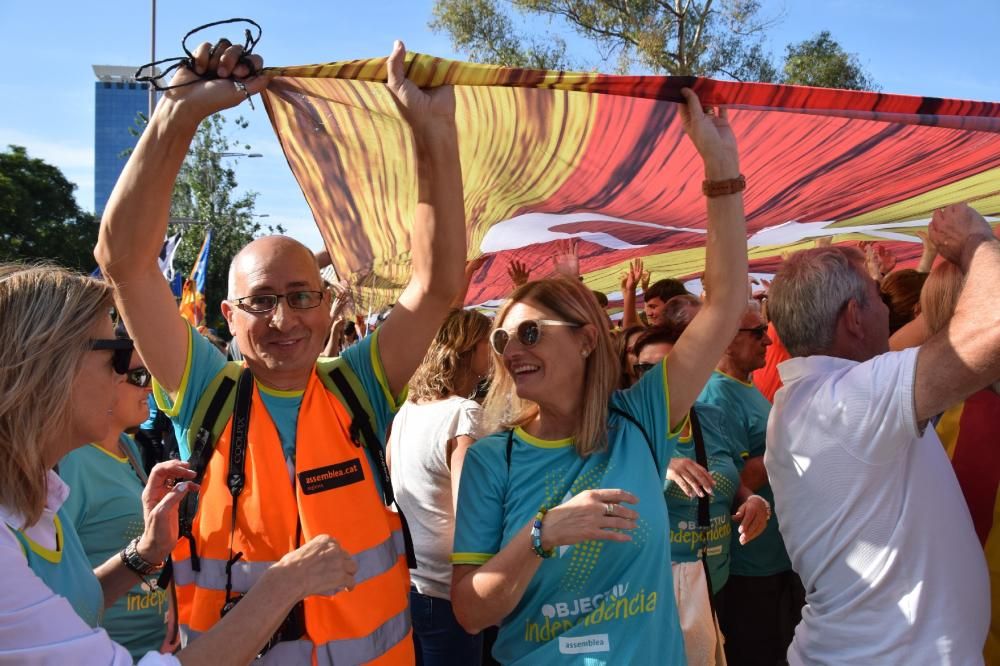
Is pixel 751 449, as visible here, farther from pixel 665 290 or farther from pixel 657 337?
pixel 665 290

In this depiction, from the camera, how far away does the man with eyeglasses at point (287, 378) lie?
206cm

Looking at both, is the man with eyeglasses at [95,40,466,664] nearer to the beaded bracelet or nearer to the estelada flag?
the beaded bracelet

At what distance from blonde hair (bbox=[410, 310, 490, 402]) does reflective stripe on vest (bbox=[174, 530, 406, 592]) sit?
1675mm

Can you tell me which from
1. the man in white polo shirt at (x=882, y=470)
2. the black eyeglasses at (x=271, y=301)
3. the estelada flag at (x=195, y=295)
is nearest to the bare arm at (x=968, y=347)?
the man in white polo shirt at (x=882, y=470)

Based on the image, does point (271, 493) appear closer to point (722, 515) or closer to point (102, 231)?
point (102, 231)

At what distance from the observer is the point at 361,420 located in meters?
2.39

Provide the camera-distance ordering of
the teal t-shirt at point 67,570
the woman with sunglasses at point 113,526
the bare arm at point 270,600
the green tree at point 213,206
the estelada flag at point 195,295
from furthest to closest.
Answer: the green tree at point 213,206 < the estelada flag at point 195,295 < the woman with sunglasses at point 113,526 < the teal t-shirt at point 67,570 < the bare arm at point 270,600

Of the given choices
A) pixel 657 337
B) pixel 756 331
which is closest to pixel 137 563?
pixel 657 337

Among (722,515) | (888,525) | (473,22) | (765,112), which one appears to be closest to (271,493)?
(888,525)

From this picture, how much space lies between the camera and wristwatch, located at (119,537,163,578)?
240cm

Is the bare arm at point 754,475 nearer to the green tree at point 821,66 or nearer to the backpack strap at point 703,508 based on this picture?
the backpack strap at point 703,508

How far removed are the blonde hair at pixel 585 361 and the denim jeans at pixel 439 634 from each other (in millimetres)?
1355

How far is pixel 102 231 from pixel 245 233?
25637 mm

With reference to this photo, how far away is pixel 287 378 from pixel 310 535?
469 mm
